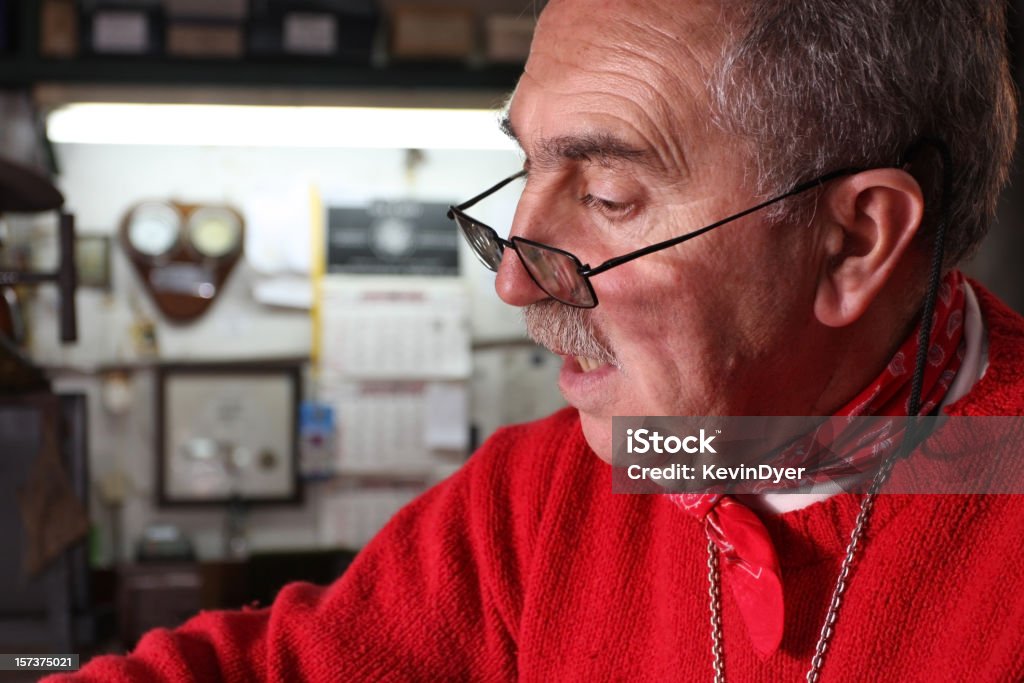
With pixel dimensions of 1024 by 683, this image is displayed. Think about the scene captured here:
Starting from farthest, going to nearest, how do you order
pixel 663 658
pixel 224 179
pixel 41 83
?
pixel 224 179 < pixel 41 83 < pixel 663 658

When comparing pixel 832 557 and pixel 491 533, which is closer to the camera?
pixel 832 557

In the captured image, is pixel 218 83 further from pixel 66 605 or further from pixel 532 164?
pixel 532 164

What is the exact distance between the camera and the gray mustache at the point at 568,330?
2.79ft

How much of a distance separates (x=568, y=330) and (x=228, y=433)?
2.05 m

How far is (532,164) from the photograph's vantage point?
2.84 ft

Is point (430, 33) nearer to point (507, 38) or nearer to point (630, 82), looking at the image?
point (507, 38)

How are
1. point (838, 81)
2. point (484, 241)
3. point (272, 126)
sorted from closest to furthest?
point (838, 81), point (484, 241), point (272, 126)

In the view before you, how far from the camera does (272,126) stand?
2633 mm

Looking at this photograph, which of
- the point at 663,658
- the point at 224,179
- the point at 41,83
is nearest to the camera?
the point at 663,658

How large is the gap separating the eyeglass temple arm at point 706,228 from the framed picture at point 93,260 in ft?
7.13

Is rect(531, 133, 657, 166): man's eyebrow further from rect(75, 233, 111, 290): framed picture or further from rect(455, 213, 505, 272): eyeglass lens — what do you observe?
rect(75, 233, 111, 290): framed picture

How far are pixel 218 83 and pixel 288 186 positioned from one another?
354 millimetres

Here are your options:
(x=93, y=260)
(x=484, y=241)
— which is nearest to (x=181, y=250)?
(x=93, y=260)

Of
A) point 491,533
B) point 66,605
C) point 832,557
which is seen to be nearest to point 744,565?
point 832,557
